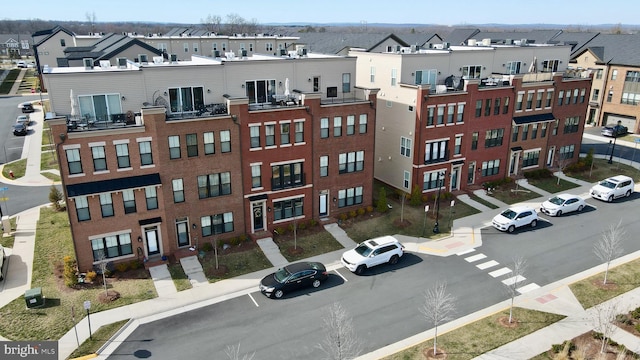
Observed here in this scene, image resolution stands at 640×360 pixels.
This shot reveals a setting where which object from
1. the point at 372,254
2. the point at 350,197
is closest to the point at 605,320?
the point at 372,254

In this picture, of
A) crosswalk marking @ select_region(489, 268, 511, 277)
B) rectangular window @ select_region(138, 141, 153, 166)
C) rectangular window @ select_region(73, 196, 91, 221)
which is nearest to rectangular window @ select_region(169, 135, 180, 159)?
rectangular window @ select_region(138, 141, 153, 166)

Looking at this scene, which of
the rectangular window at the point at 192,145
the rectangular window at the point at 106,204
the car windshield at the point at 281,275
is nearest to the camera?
the car windshield at the point at 281,275

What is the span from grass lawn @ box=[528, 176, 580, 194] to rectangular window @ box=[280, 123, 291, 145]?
2733 centimetres

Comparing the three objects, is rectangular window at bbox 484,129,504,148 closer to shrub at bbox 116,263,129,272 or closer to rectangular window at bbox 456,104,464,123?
rectangular window at bbox 456,104,464,123

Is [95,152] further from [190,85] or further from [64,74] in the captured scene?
[190,85]

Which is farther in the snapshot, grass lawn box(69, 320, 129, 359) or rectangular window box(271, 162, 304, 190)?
rectangular window box(271, 162, 304, 190)

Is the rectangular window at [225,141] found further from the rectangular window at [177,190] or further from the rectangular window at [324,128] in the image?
the rectangular window at [324,128]

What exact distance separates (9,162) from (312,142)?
41.4m

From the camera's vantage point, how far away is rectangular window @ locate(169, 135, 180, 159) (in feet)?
101

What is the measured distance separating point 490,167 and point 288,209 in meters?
22.4

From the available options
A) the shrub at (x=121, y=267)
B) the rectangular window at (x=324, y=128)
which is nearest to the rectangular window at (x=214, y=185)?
the shrub at (x=121, y=267)

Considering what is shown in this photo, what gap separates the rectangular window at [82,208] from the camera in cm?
2912

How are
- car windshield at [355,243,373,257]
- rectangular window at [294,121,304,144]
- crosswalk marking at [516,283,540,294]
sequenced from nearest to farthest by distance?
1. crosswalk marking at [516,283,540,294]
2. car windshield at [355,243,373,257]
3. rectangular window at [294,121,304,144]

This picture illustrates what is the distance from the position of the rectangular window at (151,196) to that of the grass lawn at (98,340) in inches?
332
